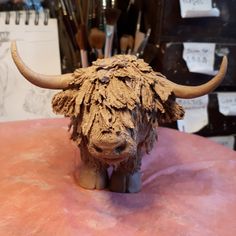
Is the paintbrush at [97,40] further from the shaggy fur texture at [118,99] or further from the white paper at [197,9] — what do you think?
the shaggy fur texture at [118,99]

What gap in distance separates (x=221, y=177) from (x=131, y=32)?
2.04 ft

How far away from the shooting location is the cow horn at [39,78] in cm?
71

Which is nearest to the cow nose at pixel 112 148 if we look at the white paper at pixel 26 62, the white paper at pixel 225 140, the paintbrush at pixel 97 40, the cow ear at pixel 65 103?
the cow ear at pixel 65 103

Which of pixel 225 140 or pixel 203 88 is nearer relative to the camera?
pixel 203 88

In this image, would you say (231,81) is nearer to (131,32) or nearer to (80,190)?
(131,32)

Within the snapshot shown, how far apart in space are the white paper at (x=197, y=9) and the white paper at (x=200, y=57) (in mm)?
91

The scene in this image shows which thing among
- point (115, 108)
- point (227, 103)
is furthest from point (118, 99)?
point (227, 103)

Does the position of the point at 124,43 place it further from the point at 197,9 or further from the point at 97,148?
the point at 97,148

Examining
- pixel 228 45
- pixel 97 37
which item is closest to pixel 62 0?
pixel 97 37

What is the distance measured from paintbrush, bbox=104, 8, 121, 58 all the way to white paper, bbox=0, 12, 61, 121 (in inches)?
7.7

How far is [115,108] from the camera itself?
0.65m

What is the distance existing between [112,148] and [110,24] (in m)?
0.62

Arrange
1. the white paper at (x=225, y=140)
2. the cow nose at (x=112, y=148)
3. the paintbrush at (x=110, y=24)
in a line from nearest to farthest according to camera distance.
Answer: the cow nose at (x=112, y=148), the paintbrush at (x=110, y=24), the white paper at (x=225, y=140)

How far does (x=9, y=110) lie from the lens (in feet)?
4.05
